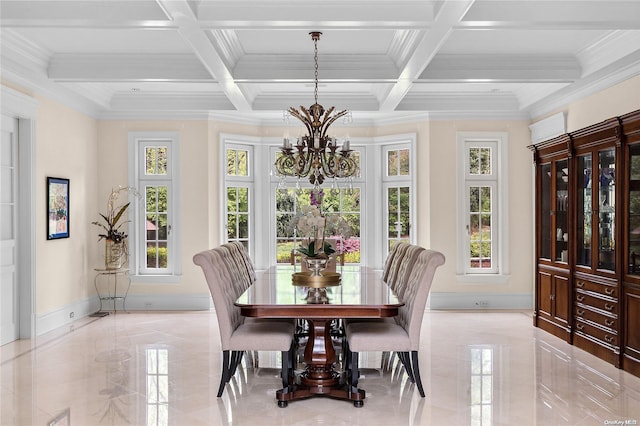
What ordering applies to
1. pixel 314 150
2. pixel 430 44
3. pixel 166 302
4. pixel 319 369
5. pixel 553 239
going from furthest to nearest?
pixel 166 302 < pixel 553 239 < pixel 314 150 < pixel 430 44 < pixel 319 369

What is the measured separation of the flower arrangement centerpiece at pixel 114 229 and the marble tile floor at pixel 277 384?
129 centimetres

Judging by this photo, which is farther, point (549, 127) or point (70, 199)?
point (549, 127)

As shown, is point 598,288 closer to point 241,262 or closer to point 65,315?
point 241,262

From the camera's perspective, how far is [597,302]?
199 inches

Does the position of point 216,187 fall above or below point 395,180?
below

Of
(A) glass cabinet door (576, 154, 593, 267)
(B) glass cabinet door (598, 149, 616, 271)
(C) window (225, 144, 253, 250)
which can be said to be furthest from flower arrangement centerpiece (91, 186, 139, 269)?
(B) glass cabinet door (598, 149, 616, 271)

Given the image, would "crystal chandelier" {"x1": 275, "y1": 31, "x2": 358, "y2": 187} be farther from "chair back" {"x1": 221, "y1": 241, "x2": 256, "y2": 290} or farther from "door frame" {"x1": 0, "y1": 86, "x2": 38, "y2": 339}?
"door frame" {"x1": 0, "y1": 86, "x2": 38, "y2": 339}

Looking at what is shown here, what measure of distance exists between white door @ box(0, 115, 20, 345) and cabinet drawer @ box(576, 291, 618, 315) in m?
5.48

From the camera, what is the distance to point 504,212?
7.59 meters

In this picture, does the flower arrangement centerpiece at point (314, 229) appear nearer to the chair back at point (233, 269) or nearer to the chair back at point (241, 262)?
the chair back at point (233, 269)

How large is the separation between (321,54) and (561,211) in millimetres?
2914

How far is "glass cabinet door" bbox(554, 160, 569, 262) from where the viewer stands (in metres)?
5.71

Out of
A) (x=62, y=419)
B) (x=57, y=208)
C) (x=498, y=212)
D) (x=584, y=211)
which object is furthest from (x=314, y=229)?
(x=498, y=212)

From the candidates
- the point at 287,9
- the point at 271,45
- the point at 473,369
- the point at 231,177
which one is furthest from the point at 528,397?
the point at 231,177
